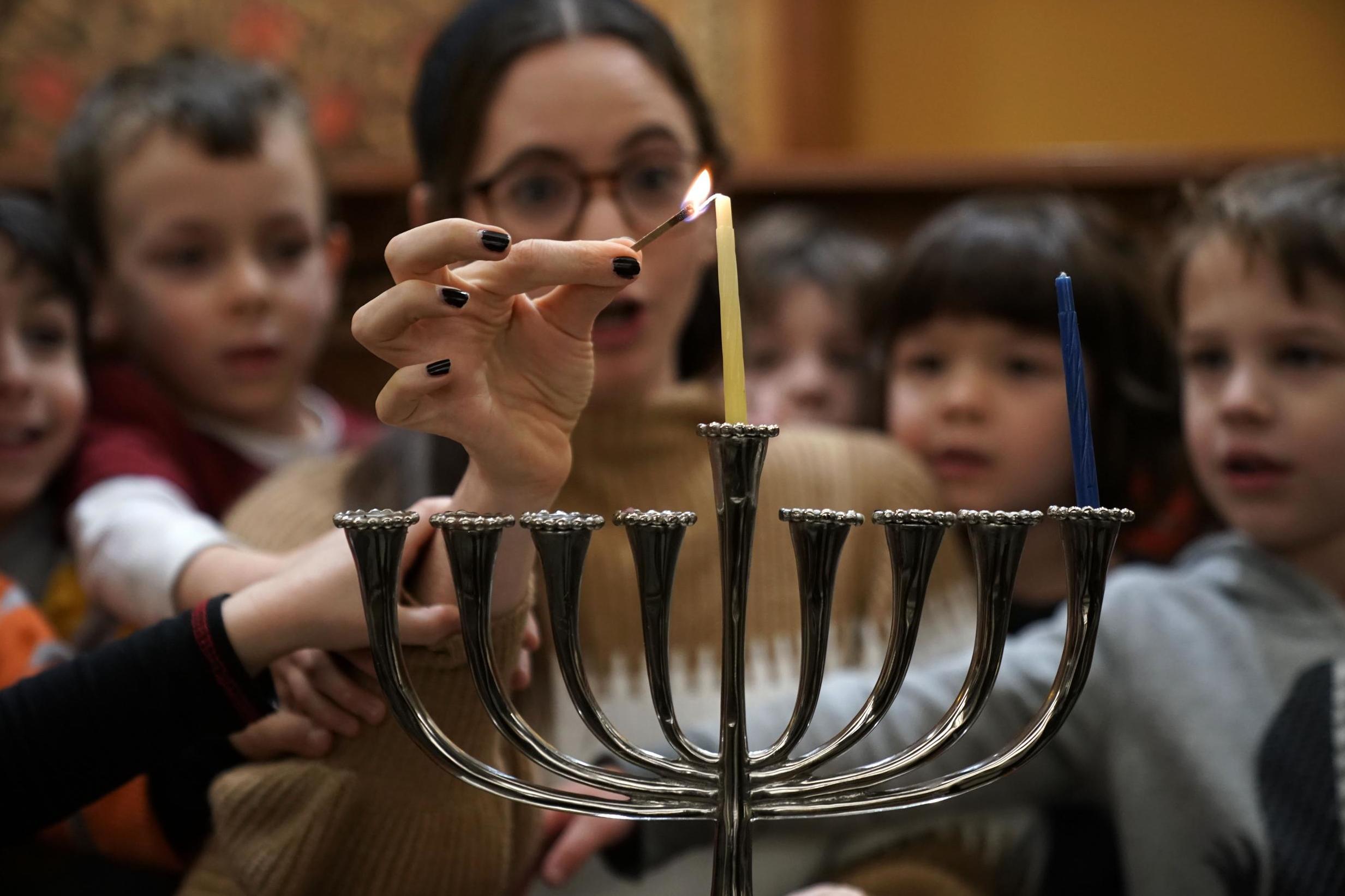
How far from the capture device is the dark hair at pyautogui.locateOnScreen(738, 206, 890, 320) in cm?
154

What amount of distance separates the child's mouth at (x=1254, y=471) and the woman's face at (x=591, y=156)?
0.46m

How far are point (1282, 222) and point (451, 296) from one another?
29.3 inches

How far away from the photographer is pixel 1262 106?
196 cm

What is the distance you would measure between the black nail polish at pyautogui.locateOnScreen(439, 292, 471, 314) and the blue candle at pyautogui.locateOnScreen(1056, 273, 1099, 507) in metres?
0.25

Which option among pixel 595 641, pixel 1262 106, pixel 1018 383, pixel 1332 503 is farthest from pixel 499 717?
pixel 1262 106

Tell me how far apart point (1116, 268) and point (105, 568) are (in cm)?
102

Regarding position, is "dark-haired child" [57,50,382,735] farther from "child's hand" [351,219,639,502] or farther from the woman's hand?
"child's hand" [351,219,639,502]

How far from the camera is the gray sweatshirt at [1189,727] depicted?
33.2 inches

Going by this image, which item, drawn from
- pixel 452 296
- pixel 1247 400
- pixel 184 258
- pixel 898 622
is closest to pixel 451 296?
pixel 452 296

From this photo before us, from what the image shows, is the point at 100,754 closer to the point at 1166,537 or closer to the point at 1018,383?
the point at 1018,383

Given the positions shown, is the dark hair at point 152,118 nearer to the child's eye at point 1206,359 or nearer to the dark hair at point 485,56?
the dark hair at point 485,56

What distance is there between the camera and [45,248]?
104cm

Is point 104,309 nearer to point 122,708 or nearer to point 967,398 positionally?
point 122,708

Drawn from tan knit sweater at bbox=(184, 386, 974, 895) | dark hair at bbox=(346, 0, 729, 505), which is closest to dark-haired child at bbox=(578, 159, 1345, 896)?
tan knit sweater at bbox=(184, 386, 974, 895)
